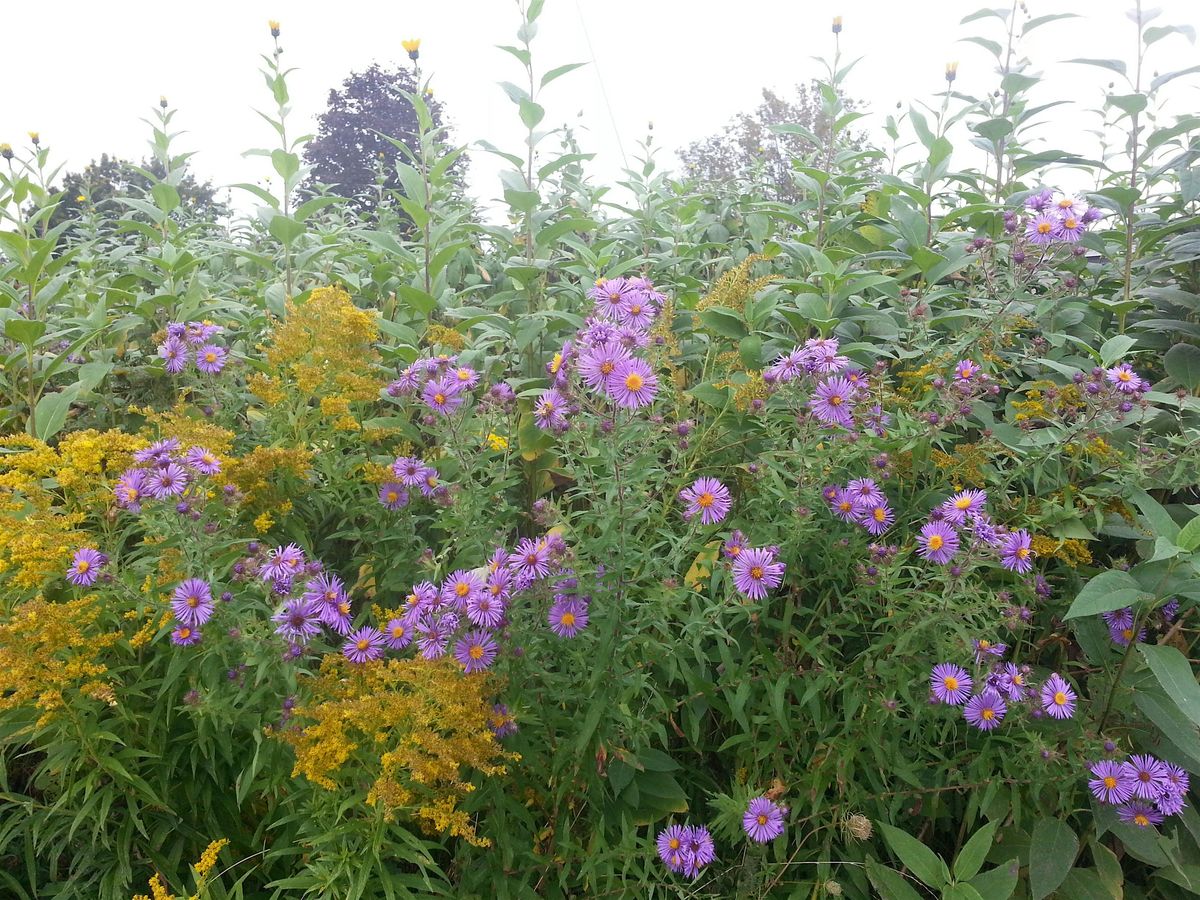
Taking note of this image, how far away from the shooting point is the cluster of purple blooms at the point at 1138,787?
1652 mm

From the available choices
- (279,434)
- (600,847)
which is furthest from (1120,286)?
(279,434)

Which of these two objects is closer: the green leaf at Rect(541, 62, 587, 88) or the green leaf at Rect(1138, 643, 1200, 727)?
the green leaf at Rect(1138, 643, 1200, 727)

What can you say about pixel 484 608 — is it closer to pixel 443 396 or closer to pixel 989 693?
pixel 443 396

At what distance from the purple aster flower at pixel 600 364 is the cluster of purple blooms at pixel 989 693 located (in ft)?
2.82

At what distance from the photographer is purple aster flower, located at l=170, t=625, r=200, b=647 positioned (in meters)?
1.68

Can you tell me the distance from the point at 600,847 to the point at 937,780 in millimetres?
739

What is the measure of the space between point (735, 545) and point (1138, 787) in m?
0.92

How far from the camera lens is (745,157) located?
1948 centimetres

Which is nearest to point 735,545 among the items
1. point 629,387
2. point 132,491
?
point 629,387

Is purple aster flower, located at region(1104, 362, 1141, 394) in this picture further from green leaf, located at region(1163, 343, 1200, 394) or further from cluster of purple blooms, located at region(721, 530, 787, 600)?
cluster of purple blooms, located at region(721, 530, 787, 600)

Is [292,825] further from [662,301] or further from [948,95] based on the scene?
[948,95]

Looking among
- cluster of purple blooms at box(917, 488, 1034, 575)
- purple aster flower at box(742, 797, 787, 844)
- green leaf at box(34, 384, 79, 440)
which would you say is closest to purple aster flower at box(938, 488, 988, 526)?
cluster of purple blooms at box(917, 488, 1034, 575)

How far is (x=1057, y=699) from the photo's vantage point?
1686 millimetres

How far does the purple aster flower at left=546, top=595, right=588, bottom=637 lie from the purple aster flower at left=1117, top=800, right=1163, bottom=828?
1163 millimetres
